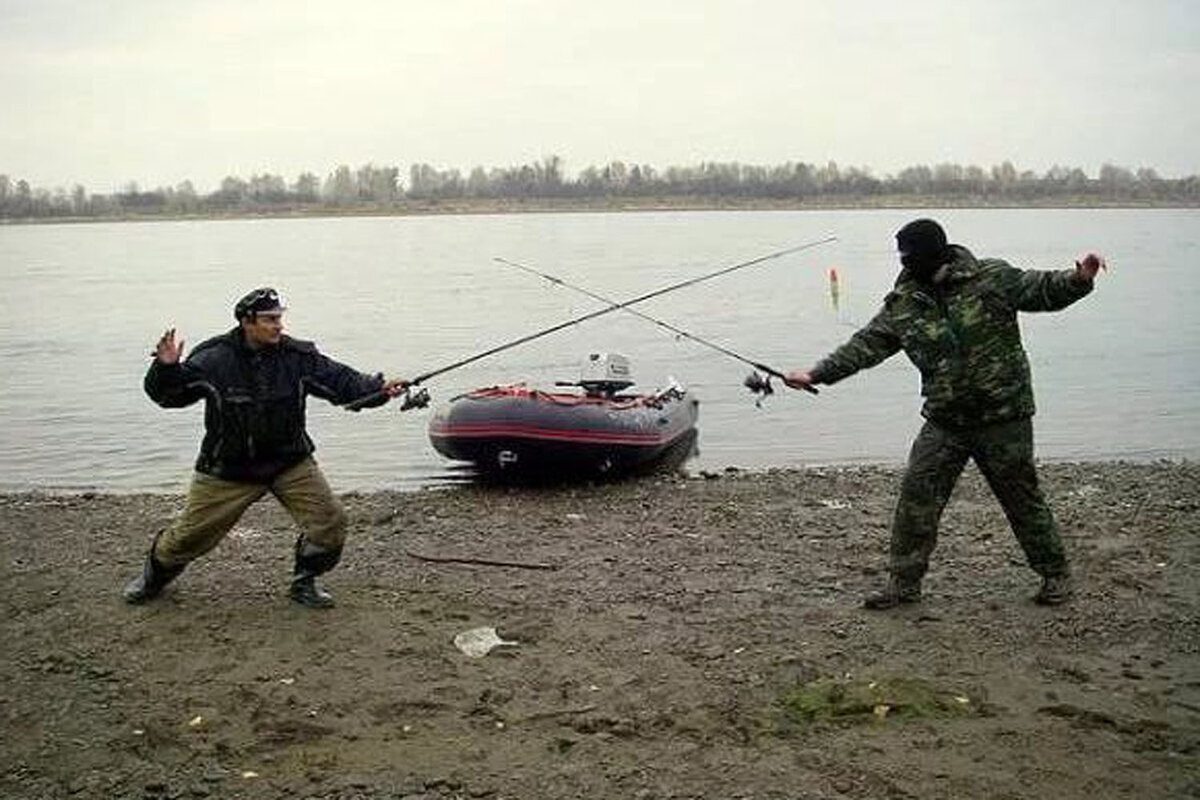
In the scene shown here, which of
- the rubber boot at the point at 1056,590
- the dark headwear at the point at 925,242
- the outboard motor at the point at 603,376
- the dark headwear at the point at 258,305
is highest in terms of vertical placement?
the dark headwear at the point at 925,242

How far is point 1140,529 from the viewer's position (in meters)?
8.66

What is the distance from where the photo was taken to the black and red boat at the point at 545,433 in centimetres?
1135

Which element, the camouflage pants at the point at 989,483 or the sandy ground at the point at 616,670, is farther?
the camouflage pants at the point at 989,483

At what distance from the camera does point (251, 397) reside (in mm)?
6656

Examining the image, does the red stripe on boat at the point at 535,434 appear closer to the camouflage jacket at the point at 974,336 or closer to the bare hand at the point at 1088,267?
the camouflage jacket at the point at 974,336

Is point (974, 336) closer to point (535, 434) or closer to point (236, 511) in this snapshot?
point (236, 511)

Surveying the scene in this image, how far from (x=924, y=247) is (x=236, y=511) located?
155 inches

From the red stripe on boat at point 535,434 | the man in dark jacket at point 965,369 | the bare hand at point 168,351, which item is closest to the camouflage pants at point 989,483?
the man in dark jacket at point 965,369

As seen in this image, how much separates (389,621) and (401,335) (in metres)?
23.7

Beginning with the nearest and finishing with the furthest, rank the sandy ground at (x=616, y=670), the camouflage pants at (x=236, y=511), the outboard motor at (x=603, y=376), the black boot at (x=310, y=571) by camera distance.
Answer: the sandy ground at (x=616, y=670)
the camouflage pants at (x=236, y=511)
the black boot at (x=310, y=571)
the outboard motor at (x=603, y=376)

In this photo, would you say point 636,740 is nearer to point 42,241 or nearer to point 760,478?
point 760,478

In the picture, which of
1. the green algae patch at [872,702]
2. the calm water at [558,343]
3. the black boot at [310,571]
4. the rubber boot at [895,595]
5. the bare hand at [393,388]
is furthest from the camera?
the calm water at [558,343]

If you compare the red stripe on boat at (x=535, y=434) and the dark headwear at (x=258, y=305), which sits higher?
the dark headwear at (x=258, y=305)

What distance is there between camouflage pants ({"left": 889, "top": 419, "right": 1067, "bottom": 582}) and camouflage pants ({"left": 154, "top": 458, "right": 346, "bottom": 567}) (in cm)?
316
